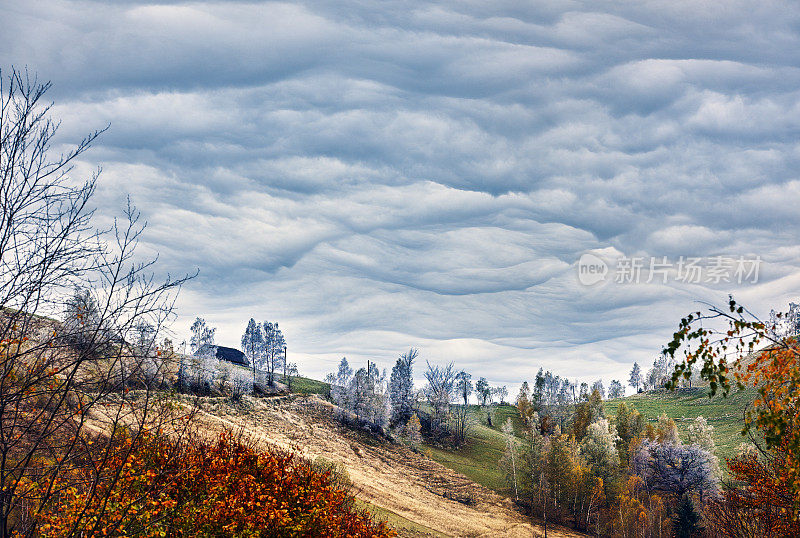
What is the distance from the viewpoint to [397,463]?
74.5m

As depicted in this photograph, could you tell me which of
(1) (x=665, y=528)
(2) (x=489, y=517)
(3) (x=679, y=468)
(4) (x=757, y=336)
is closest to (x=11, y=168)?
(4) (x=757, y=336)

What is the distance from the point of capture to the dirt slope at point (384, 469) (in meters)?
50.0

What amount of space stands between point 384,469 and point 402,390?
145 feet

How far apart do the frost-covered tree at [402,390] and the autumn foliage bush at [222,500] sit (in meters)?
86.3

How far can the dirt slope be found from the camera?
1969 inches

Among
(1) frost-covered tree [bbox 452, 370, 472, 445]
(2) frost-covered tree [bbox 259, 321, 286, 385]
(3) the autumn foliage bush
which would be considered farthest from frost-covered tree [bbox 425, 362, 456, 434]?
(3) the autumn foliage bush

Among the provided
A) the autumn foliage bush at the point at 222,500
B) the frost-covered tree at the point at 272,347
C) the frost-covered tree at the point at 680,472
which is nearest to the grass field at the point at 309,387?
the frost-covered tree at the point at 272,347

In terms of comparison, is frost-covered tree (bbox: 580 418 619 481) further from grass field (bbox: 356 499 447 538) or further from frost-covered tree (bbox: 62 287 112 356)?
frost-covered tree (bbox: 62 287 112 356)

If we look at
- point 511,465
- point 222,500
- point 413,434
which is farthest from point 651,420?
point 222,500

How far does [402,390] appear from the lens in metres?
111

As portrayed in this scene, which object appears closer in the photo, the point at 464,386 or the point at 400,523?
the point at 400,523

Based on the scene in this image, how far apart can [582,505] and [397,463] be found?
2594 centimetres

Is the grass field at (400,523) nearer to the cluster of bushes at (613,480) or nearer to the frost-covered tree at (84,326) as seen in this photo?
the cluster of bushes at (613,480)

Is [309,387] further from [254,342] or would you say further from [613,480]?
[613,480]
